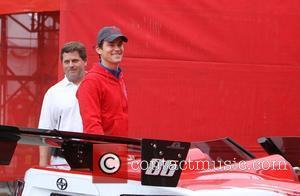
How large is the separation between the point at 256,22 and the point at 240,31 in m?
0.19

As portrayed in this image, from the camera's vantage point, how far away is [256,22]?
21.1ft

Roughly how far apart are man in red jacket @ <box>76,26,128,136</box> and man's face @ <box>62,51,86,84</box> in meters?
0.50

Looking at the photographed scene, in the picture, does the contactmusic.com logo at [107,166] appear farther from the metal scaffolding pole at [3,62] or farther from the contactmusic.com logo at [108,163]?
the metal scaffolding pole at [3,62]

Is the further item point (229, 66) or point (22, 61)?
point (22, 61)

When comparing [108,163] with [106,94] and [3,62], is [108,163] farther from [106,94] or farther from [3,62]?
[3,62]

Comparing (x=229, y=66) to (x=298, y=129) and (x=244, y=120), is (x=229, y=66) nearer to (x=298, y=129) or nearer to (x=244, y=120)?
(x=244, y=120)

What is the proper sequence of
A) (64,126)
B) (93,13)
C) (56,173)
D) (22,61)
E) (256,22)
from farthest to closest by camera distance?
1. (22,61)
2. (256,22)
3. (93,13)
4. (64,126)
5. (56,173)

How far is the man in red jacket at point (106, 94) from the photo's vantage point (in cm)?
369

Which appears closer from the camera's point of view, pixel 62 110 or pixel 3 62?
pixel 62 110

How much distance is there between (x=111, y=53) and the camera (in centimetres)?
388

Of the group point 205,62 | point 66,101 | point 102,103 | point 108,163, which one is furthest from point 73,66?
point 205,62

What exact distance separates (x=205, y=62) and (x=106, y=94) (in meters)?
2.66

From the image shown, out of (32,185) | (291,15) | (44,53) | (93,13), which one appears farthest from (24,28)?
(32,185)

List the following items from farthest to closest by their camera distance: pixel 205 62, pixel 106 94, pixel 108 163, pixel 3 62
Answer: pixel 3 62, pixel 205 62, pixel 106 94, pixel 108 163
